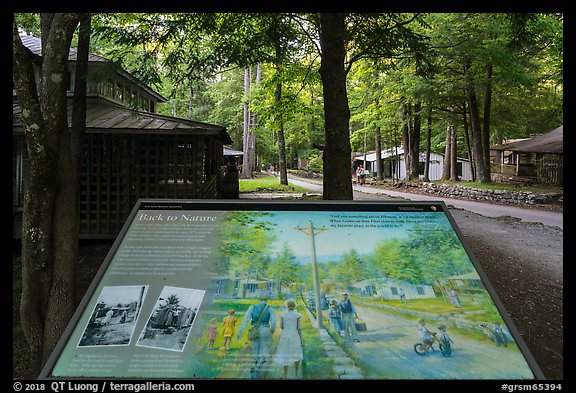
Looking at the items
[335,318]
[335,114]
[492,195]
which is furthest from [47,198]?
[492,195]

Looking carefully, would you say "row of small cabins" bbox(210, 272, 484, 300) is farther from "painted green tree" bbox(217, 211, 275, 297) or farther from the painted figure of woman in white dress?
the painted figure of woman in white dress

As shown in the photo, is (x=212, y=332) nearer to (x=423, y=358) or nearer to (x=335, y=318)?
(x=335, y=318)

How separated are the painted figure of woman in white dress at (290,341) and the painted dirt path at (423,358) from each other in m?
0.31

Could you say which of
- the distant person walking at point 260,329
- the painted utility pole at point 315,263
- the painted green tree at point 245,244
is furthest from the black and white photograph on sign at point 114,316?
the painted utility pole at point 315,263

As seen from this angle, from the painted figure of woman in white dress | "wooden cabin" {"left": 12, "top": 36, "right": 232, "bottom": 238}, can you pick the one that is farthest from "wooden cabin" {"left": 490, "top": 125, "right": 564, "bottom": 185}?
the painted figure of woman in white dress

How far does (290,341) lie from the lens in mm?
2250

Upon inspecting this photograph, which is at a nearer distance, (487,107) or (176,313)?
(176,313)

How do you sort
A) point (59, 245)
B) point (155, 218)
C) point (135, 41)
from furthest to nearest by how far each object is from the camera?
point (135, 41) → point (59, 245) → point (155, 218)

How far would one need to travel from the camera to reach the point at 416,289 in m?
2.59

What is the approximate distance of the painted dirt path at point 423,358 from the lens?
→ 2113mm

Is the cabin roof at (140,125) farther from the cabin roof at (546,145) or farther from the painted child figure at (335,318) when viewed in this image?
the cabin roof at (546,145)
